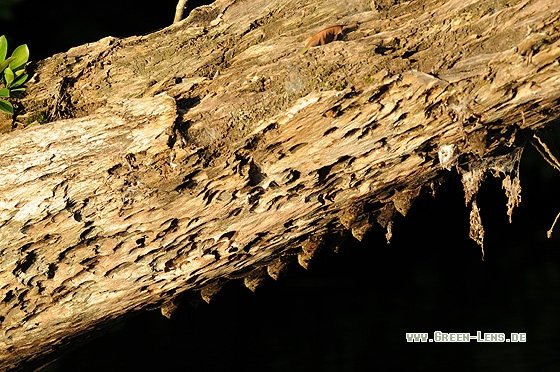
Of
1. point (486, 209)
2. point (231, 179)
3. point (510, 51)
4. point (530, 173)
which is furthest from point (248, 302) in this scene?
point (510, 51)

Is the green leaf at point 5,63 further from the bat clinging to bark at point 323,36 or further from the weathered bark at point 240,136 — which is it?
the bat clinging to bark at point 323,36

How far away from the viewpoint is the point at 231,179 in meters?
1.49

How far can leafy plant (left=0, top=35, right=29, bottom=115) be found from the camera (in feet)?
5.39

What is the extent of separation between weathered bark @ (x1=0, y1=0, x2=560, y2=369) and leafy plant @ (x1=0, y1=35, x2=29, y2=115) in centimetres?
4

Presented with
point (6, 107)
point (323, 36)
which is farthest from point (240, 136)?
point (6, 107)

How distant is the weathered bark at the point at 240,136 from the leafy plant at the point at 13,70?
0.04 meters

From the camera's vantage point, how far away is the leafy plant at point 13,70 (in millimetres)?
1643

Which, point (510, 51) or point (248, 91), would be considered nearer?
point (510, 51)

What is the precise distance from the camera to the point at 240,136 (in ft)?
4.80

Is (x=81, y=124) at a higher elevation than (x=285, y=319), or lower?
higher

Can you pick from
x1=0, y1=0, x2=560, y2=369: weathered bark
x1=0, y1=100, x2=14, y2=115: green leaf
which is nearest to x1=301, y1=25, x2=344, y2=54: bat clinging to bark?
x1=0, y1=0, x2=560, y2=369: weathered bark

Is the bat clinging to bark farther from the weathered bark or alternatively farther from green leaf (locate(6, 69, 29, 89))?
green leaf (locate(6, 69, 29, 89))

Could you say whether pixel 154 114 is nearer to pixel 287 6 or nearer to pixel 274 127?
pixel 274 127

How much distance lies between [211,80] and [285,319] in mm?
2206
